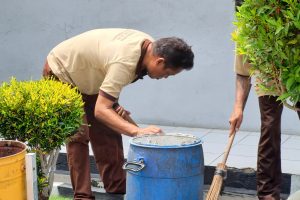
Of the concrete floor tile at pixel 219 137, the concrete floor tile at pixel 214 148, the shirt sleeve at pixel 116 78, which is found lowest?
the concrete floor tile at pixel 214 148

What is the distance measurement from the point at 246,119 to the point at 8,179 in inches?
165

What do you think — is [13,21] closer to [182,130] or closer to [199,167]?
[182,130]

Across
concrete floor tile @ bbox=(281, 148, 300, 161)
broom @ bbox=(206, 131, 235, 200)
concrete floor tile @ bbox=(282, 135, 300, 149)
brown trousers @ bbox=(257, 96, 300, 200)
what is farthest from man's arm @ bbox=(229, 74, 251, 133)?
concrete floor tile @ bbox=(282, 135, 300, 149)

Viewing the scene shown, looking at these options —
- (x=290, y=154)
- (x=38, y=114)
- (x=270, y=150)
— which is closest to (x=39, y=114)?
(x=38, y=114)

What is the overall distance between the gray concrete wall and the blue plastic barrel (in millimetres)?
3146

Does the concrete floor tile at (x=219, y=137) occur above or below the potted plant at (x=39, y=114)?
below

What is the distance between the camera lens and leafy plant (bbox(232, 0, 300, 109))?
2.61 meters

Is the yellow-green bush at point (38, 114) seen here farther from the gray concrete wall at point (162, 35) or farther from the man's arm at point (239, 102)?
the gray concrete wall at point (162, 35)

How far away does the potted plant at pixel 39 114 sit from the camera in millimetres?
3416

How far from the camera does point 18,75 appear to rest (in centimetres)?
771

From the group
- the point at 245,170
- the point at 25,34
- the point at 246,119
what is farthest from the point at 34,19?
the point at 245,170

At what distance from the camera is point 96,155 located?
488 centimetres

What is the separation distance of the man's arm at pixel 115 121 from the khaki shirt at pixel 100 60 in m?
0.09

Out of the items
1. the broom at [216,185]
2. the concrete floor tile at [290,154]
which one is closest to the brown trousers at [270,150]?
the broom at [216,185]
